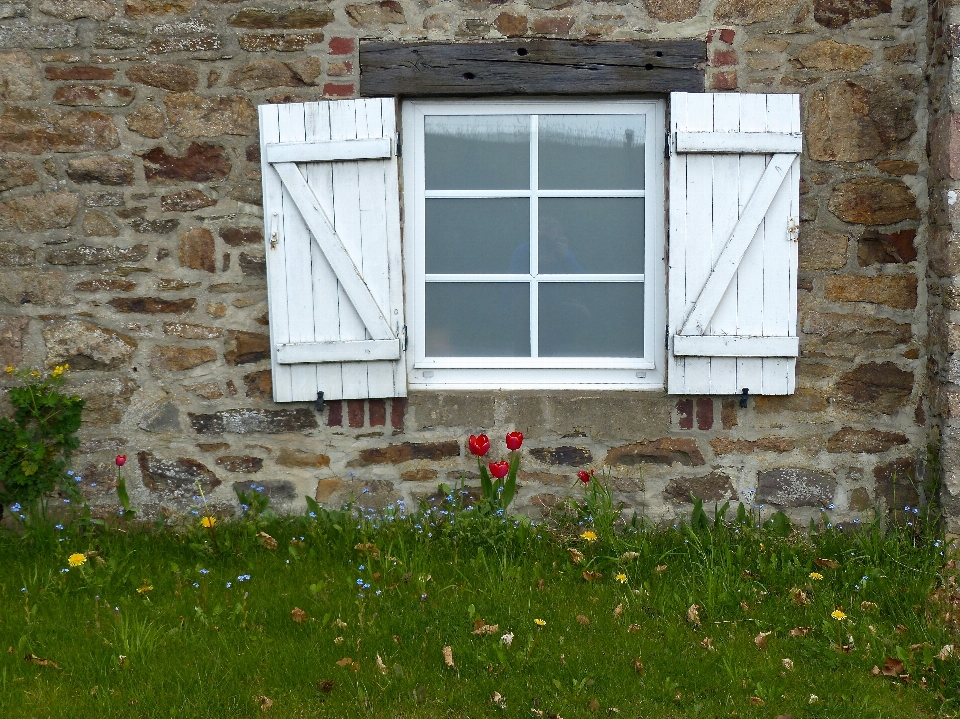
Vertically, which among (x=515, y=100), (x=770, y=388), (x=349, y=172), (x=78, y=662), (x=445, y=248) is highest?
(x=515, y=100)

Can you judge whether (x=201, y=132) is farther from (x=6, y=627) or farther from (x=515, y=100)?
(x=6, y=627)

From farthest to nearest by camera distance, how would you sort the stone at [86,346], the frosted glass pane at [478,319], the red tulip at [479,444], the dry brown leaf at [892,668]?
Answer: the frosted glass pane at [478,319] < the stone at [86,346] < the red tulip at [479,444] < the dry brown leaf at [892,668]

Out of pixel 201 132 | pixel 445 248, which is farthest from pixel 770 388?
pixel 201 132

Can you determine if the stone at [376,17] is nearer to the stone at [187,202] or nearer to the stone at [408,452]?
the stone at [187,202]

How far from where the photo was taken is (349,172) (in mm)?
4035

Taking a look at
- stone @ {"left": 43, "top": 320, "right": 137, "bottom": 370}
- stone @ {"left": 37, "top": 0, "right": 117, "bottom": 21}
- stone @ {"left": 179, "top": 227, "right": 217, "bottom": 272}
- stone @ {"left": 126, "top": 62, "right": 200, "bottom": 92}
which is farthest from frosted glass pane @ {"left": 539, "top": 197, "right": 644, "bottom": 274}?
stone @ {"left": 37, "top": 0, "right": 117, "bottom": 21}

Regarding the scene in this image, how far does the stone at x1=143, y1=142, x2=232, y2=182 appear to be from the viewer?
409 centimetres

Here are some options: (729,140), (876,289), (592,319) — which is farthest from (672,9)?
(876,289)

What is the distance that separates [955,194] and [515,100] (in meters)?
1.94

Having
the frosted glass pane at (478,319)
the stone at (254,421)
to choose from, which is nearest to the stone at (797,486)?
the frosted glass pane at (478,319)

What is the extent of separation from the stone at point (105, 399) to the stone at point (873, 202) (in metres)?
3.33

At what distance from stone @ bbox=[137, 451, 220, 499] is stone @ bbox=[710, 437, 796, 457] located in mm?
2337

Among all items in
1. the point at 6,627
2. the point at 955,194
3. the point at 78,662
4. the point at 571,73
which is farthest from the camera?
the point at 571,73

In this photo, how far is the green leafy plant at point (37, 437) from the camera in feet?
13.1
